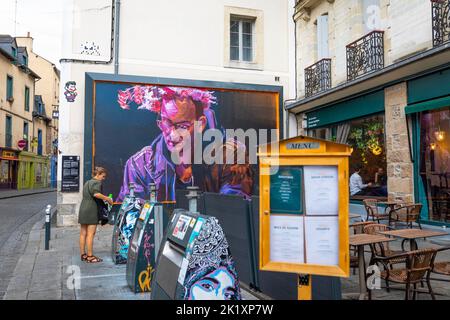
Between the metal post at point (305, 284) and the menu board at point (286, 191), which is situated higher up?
the menu board at point (286, 191)

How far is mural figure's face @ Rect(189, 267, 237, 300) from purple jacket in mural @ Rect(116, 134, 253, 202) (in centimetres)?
834

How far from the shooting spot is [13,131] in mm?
28719

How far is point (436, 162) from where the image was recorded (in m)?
8.90

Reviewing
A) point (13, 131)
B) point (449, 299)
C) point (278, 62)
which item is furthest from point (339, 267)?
point (13, 131)

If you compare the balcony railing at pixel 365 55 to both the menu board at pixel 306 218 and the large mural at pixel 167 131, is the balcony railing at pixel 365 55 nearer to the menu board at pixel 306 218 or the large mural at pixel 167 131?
the large mural at pixel 167 131

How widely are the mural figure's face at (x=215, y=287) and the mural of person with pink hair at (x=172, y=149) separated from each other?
8717 mm

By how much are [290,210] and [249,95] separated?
10327 millimetres

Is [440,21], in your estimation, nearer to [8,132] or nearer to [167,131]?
[167,131]

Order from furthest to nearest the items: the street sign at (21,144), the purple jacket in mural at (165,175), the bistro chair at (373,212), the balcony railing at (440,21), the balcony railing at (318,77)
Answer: the street sign at (21,144)
the balcony railing at (318,77)
the purple jacket in mural at (165,175)
the bistro chair at (373,212)
the balcony railing at (440,21)

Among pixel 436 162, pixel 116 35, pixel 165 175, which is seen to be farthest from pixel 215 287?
pixel 116 35

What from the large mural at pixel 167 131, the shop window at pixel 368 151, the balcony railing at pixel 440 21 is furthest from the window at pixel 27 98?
the balcony railing at pixel 440 21

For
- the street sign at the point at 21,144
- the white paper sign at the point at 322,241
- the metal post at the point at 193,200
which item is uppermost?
the street sign at the point at 21,144

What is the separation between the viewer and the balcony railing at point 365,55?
9945mm

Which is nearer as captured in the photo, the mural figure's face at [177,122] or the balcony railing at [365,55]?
the balcony railing at [365,55]
